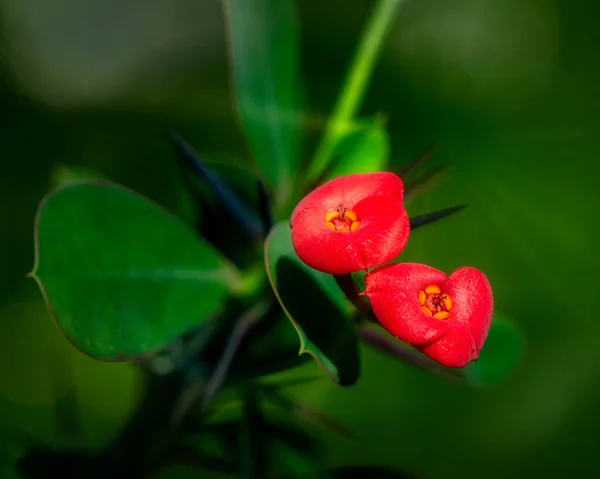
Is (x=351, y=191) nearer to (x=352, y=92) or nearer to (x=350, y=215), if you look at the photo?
(x=350, y=215)

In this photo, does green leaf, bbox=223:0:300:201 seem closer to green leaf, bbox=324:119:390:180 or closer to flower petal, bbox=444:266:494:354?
green leaf, bbox=324:119:390:180

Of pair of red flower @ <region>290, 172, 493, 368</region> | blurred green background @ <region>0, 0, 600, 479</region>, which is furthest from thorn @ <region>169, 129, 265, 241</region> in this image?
blurred green background @ <region>0, 0, 600, 479</region>

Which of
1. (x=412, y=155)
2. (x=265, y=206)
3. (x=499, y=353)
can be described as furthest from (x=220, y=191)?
(x=412, y=155)

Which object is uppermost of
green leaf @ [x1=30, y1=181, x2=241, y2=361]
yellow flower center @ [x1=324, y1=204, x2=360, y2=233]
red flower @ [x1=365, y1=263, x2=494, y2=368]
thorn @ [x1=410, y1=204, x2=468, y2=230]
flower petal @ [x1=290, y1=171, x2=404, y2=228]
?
flower petal @ [x1=290, y1=171, x2=404, y2=228]

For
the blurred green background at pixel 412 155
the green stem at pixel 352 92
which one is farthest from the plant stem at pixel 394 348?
the blurred green background at pixel 412 155

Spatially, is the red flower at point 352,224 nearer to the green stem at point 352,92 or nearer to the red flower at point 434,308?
the red flower at point 434,308

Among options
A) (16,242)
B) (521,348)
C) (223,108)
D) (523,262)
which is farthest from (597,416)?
(16,242)

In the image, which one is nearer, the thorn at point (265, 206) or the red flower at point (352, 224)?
the red flower at point (352, 224)
